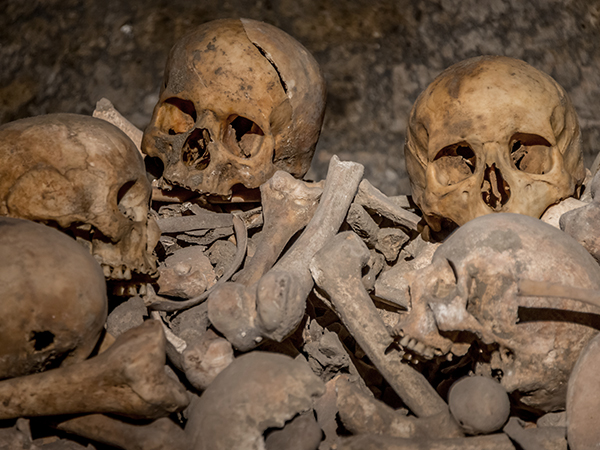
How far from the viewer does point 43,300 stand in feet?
3.27

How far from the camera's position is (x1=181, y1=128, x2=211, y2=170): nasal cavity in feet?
5.25

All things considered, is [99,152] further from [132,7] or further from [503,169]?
[503,169]

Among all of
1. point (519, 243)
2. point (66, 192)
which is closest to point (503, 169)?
point (519, 243)

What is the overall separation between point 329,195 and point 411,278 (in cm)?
38

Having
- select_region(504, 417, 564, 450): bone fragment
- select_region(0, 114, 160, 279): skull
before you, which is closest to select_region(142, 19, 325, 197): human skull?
select_region(0, 114, 160, 279): skull

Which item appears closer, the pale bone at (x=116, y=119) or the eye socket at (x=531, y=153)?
the eye socket at (x=531, y=153)

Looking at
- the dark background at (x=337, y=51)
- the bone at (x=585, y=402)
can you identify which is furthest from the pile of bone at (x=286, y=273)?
the dark background at (x=337, y=51)

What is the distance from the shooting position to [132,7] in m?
1.93

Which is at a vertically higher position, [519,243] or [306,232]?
[519,243]

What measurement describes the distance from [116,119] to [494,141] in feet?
4.00

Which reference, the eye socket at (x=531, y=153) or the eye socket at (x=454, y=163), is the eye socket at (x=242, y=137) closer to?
the eye socket at (x=454, y=163)

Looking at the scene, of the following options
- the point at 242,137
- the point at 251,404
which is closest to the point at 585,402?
the point at 251,404

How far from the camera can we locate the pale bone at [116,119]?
5.69 ft

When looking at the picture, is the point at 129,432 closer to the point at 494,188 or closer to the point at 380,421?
the point at 380,421
